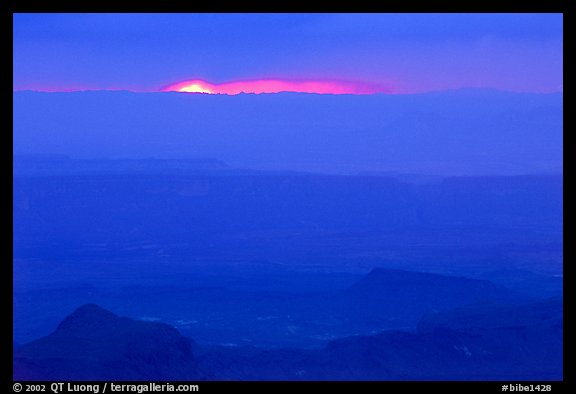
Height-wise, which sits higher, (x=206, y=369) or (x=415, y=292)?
(x=415, y=292)
